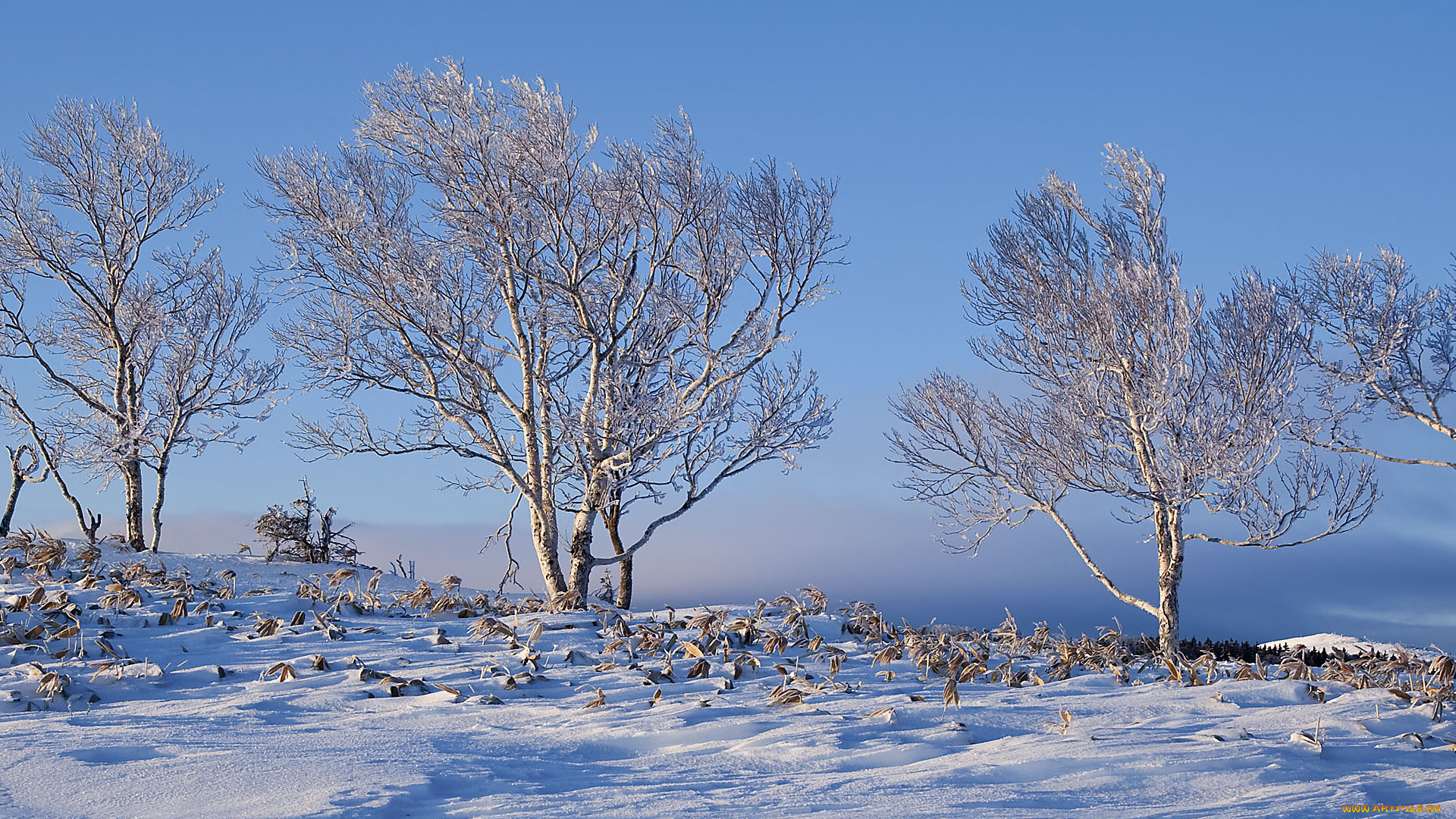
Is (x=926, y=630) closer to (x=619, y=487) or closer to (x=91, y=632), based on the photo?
(x=619, y=487)

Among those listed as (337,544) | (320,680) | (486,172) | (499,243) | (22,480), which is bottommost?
(320,680)

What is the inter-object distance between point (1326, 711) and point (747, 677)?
278 centimetres

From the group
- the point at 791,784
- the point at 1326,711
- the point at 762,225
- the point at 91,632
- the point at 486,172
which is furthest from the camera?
the point at 762,225

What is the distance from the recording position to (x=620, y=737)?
3857 millimetres

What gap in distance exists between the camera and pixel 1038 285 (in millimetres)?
13703

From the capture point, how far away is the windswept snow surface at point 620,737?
3.08m

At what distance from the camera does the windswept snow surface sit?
3076 mm

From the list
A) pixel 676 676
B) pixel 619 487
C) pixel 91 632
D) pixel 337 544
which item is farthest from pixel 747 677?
pixel 337 544

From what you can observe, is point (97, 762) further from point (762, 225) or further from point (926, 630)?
point (762, 225)

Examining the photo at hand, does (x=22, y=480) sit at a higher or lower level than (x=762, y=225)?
lower

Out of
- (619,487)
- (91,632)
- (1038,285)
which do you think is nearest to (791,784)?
(91,632)

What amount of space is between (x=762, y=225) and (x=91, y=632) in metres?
7.87

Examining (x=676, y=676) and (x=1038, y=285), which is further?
(x=1038, y=285)

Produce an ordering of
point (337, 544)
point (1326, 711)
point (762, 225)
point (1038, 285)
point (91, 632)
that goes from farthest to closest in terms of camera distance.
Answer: point (337, 544) → point (1038, 285) → point (762, 225) → point (91, 632) → point (1326, 711)
